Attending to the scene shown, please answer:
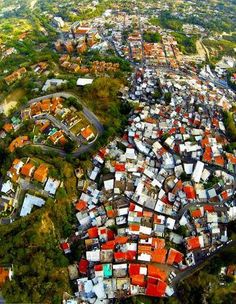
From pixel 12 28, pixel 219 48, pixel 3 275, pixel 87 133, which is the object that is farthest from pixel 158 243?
pixel 12 28

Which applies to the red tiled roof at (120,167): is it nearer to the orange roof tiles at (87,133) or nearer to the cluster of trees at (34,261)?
the orange roof tiles at (87,133)

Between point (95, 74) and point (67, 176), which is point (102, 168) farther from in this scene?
point (95, 74)

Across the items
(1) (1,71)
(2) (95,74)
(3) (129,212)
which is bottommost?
(1) (1,71)

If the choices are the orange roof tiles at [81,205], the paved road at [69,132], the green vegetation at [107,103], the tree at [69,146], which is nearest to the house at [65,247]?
the orange roof tiles at [81,205]

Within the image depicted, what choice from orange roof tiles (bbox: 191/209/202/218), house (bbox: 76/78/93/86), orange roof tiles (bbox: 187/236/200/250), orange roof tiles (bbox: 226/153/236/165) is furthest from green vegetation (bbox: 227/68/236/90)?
orange roof tiles (bbox: 187/236/200/250)

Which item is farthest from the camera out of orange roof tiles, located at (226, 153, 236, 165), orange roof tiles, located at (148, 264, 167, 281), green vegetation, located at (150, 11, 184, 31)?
green vegetation, located at (150, 11, 184, 31)

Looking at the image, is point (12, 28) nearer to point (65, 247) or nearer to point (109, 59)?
point (109, 59)

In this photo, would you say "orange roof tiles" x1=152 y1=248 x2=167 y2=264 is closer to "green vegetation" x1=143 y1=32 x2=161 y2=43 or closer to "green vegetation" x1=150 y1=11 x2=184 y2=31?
"green vegetation" x1=143 y1=32 x2=161 y2=43

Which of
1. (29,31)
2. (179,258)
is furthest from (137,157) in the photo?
(29,31)
